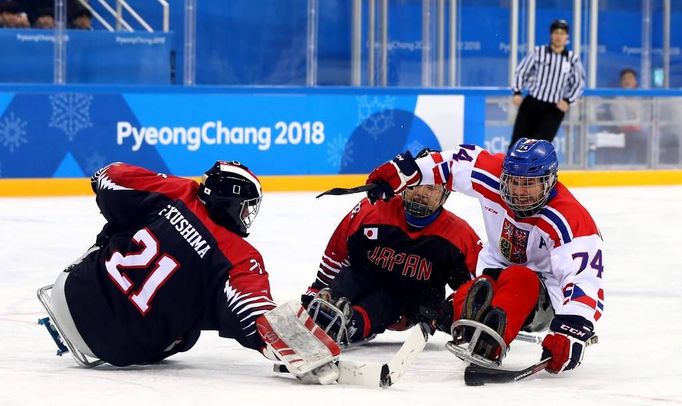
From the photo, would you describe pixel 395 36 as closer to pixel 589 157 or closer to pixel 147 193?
pixel 589 157

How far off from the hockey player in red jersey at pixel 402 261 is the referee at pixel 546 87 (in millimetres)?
6699

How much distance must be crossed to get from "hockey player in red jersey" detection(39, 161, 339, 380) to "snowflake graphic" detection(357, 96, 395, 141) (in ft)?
23.9

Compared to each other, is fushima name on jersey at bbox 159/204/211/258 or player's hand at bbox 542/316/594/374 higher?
fushima name on jersey at bbox 159/204/211/258

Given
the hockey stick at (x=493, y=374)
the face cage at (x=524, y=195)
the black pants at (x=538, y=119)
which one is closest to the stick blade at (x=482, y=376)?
the hockey stick at (x=493, y=374)

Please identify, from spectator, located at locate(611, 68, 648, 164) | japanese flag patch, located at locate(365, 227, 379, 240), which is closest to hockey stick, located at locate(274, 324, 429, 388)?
japanese flag patch, located at locate(365, 227, 379, 240)

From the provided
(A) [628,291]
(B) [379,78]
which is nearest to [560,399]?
(A) [628,291]

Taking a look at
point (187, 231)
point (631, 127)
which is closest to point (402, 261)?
point (187, 231)

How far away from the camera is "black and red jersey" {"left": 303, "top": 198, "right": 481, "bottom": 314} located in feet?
13.1

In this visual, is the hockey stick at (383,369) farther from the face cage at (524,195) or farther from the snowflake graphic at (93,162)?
the snowflake graphic at (93,162)

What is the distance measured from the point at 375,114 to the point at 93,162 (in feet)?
8.07

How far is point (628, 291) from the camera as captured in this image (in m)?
5.30

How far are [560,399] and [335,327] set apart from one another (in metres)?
0.91

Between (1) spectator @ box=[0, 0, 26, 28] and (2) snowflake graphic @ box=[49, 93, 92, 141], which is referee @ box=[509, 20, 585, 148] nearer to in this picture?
(2) snowflake graphic @ box=[49, 93, 92, 141]

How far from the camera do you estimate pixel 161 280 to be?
3262 millimetres
